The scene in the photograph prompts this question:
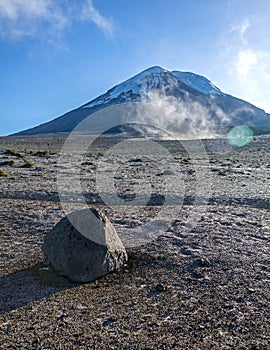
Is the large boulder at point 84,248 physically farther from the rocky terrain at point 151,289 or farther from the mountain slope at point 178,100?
the mountain slope at point 178,100

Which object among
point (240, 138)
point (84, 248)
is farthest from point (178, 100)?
point (84, 248)

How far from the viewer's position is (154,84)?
515 feet

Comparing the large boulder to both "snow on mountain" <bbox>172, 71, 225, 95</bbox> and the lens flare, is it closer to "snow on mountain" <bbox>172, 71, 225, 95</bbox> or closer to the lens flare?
the lens flare

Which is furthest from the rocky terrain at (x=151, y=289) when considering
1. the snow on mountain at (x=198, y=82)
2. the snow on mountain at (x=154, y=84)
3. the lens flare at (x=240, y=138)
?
the snow on mountain at (x=198, y=82)

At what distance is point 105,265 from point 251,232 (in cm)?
383

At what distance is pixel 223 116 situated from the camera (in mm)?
133500

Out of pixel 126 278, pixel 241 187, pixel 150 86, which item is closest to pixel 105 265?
pixel 126 278

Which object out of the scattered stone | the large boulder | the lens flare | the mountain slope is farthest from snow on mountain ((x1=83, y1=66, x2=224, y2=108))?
the scattered stone

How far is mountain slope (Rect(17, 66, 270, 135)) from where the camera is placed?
423ft

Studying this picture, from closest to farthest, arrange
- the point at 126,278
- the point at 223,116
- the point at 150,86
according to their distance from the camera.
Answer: the point at 126,278 → the point at 223,116 → the point at 150,86

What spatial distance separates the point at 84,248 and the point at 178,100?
141 meters

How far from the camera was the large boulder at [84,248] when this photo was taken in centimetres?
525

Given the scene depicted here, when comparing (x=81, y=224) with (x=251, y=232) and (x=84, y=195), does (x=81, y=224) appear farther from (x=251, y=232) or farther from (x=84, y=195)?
(x=84, y=195)

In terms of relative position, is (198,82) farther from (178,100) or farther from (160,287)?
(160,287)
